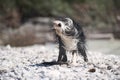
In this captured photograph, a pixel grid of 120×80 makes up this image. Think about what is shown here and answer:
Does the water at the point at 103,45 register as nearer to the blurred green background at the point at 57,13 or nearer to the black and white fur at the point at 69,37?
the blurred green background at the point at 57,13

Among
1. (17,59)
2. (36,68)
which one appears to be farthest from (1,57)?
(36,68)

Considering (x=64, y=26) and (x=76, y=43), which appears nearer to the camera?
(x=64, y=26)

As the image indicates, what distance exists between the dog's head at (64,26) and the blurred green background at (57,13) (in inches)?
515

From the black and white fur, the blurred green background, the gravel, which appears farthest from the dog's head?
the blurred green background

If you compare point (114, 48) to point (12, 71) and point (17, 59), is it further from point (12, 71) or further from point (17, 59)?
point (12, 71)

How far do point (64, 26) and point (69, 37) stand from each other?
22 cm

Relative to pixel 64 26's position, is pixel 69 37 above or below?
below

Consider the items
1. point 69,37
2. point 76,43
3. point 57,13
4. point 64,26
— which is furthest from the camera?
point 57,13

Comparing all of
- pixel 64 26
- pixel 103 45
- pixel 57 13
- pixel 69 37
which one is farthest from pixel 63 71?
pixel 57 13

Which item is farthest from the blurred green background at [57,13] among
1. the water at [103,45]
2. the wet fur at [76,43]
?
the wet fur at [76,43]

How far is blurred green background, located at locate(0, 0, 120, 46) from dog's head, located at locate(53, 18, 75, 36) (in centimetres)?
1308

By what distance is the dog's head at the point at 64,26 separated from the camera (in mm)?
7809

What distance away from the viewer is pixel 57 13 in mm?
23875

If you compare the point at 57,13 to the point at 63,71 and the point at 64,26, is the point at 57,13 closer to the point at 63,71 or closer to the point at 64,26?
the point at 64,26
